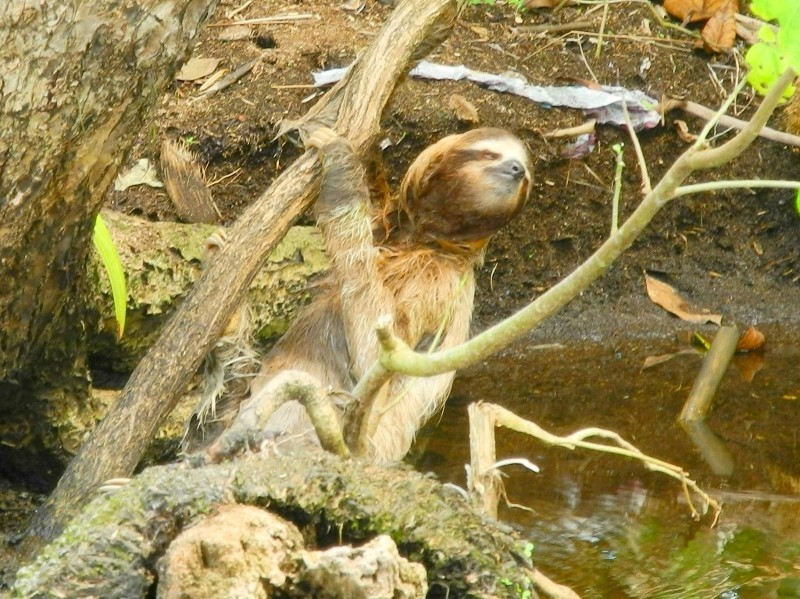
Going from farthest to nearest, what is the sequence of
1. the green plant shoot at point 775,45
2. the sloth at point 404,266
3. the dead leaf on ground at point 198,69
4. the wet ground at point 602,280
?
the dead leaf on ground at point 198,69
the sloth at point 404,266
the wet ground at point 602,280
the green plant shoot at point 775,45

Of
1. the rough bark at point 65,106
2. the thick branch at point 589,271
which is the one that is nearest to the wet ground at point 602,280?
the rough bark at point 65,106

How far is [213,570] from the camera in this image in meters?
2.15

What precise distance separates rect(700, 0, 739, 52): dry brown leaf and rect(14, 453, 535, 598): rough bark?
21.6ft

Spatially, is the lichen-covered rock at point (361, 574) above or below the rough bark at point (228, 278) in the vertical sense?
above

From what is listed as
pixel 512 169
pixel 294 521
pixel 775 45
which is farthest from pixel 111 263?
pixel 775 45

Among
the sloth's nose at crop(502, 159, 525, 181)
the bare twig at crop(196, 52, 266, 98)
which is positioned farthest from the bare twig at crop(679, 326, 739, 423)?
the bare twig at crop(196, 52, 266, 98)

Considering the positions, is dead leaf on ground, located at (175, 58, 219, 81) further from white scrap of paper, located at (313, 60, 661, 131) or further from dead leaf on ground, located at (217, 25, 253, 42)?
white scrap of paper, located at (313, 60, 661, 131)

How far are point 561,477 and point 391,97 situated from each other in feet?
7.24

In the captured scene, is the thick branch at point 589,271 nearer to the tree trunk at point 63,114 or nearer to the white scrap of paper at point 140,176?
the tree trunk at point 63,114

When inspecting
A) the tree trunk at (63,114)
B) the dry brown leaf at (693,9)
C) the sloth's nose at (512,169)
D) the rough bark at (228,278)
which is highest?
the tree trunk at (63,114)

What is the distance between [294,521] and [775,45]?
145cm

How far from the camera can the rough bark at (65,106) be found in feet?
9.81

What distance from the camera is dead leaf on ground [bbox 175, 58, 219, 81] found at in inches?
294

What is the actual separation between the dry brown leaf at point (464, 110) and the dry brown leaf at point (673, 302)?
1.76 m
